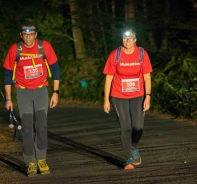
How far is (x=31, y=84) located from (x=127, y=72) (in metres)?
1.22

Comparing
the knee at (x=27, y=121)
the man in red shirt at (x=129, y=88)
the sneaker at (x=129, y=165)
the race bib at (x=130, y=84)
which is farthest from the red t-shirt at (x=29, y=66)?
the sneaker at (x=129, y=165)

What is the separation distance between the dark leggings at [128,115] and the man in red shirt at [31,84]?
0.84 m

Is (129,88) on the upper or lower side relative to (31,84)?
lower

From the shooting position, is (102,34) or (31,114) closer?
(31,114)

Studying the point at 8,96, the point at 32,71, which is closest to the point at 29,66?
the point at 32,71

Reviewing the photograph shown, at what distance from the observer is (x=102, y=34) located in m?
27.2

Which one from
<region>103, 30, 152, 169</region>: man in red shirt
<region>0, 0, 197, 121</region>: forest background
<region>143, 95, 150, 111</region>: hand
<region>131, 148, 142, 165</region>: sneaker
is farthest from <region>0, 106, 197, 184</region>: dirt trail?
<region>0, 0, 197, 121</region>: forest background

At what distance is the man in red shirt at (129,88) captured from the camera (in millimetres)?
9281

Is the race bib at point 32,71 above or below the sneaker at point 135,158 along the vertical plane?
above

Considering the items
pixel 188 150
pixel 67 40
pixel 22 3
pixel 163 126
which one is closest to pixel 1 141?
pixel 163 126

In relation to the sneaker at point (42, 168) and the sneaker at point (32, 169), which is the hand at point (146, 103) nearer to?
the sneaker at point (42, 168)

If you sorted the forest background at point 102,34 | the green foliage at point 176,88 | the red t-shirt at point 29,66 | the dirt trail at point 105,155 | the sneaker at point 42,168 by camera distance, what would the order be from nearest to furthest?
the dirt trail at point 105,155
the red t-shirt at point 29,66
the sneaker at point 42,168
the green foliage at point 176,88
the forest background at point 102,34

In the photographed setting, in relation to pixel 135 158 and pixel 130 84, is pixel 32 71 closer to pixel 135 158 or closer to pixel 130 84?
pixel 130 84

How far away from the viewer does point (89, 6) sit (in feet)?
89.5
